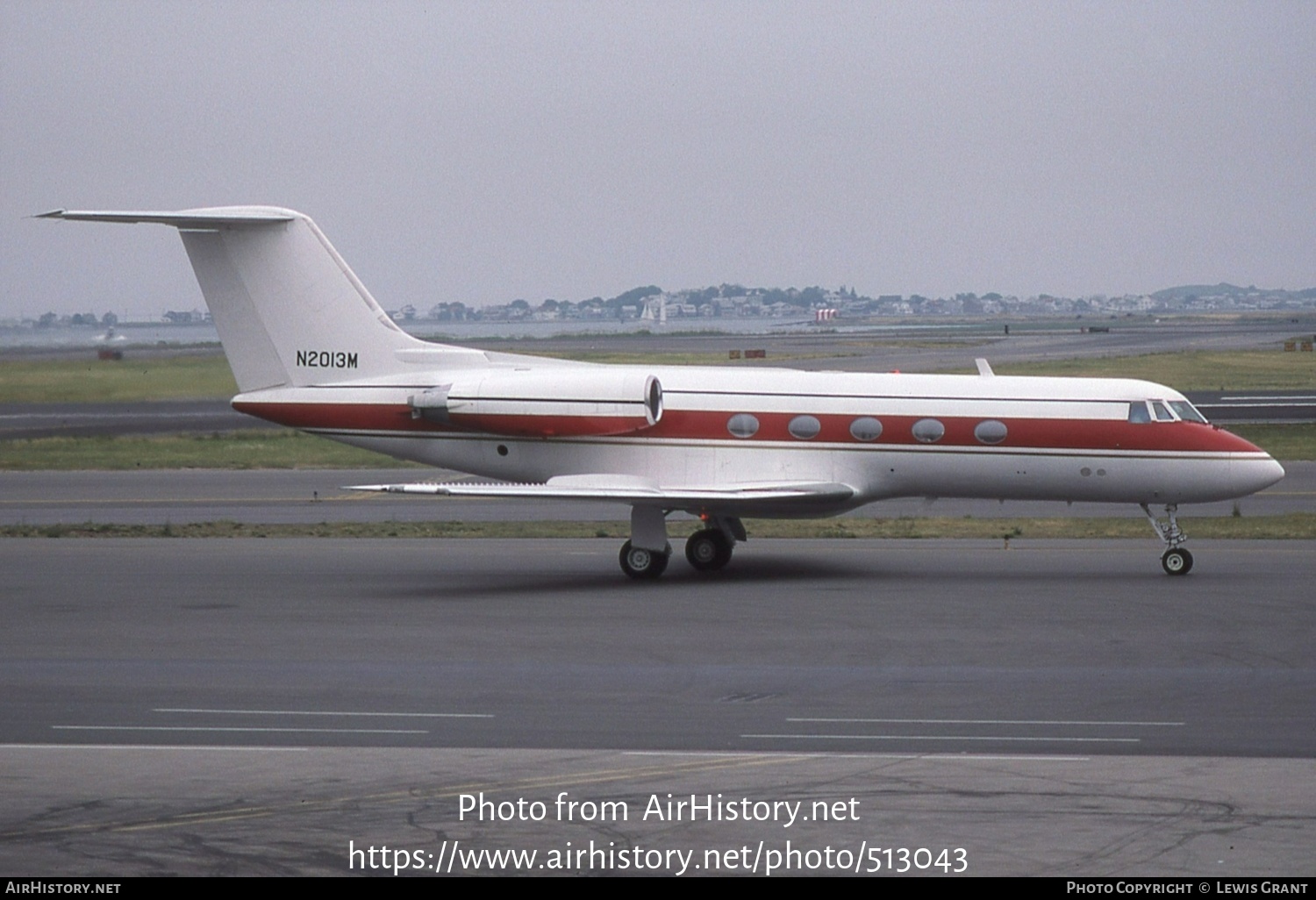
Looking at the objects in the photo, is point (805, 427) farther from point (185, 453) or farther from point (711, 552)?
point (185, 453)

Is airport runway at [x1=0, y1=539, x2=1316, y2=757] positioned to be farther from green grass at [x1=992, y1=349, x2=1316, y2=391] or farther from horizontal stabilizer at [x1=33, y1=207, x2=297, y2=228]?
green grass at [x1=992, y1=349, x2=1316, y2=391]

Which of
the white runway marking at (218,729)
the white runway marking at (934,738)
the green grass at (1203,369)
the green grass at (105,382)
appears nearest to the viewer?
the white runway marking at (934,738)

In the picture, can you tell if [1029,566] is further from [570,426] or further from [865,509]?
[865,509]

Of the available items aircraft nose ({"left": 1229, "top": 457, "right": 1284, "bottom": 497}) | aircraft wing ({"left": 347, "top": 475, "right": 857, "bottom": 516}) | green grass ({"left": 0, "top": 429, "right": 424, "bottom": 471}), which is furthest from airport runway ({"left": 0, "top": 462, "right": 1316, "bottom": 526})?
aircraft nose ({"left": 1229, "top": 457, "right": 1284, "bottom": 497})

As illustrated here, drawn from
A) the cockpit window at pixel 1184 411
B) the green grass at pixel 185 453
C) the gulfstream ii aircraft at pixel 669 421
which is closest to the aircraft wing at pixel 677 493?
the gulfstream ii aircraft at pixel 669 421

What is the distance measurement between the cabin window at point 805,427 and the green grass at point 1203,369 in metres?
37.8

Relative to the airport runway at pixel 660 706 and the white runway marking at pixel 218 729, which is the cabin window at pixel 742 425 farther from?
the white runway marking at pixel 218 729

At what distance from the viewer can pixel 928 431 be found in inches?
917

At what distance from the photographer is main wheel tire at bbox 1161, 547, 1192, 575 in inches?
881

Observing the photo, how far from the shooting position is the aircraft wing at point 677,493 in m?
22.1

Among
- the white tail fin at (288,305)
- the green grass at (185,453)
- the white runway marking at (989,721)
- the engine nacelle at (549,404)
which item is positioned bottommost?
the white runway marking at (989,721)

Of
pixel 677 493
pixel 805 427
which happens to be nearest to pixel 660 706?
pixel 677 493

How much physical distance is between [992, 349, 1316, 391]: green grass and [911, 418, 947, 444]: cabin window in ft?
123

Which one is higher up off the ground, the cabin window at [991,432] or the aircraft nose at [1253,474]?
the cabin window at [991,432]
